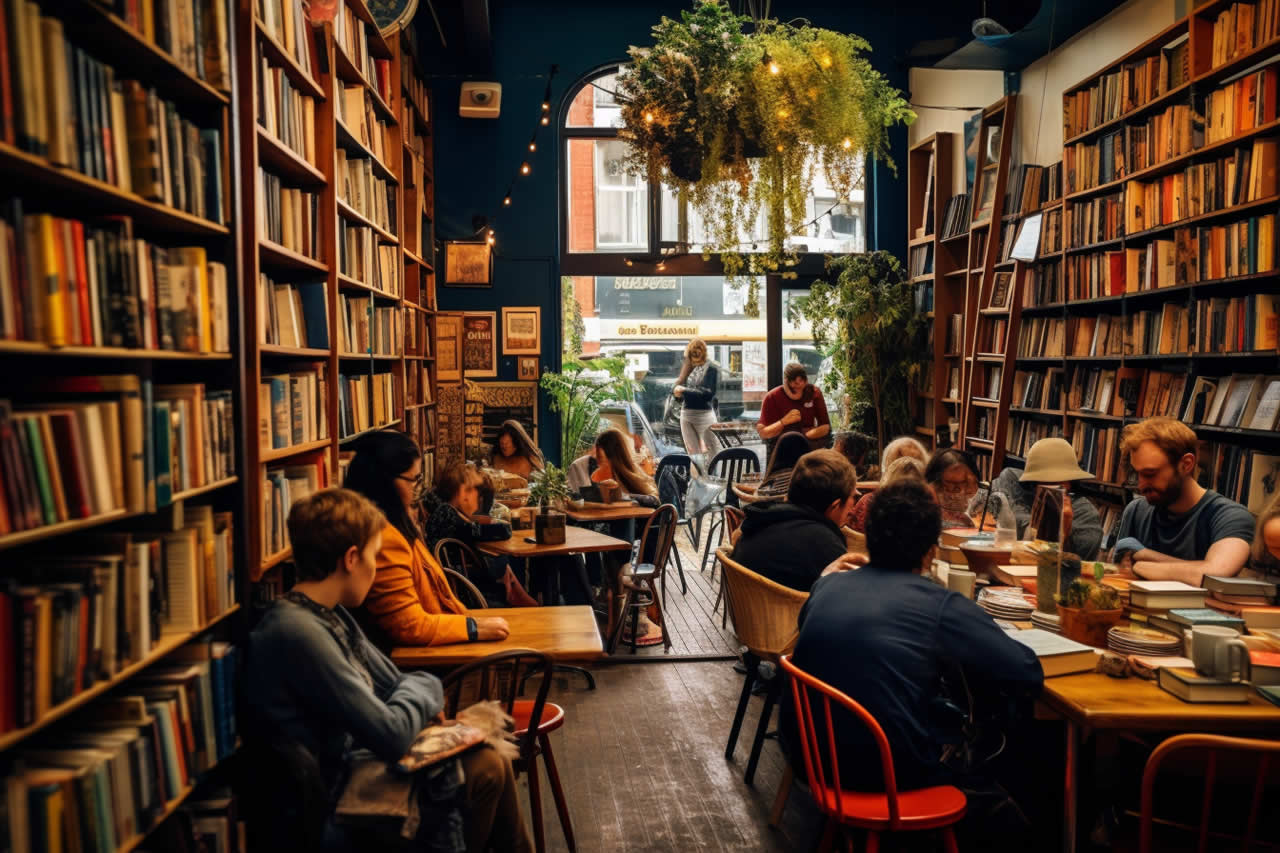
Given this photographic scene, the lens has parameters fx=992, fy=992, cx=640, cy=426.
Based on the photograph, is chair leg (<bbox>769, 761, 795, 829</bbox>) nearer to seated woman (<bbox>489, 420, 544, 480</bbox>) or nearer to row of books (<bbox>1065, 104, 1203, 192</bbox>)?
row of books (<bbox>1065, 104, 1203, 192</bbox>)

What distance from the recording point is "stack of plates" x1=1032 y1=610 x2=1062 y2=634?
9.58 feet

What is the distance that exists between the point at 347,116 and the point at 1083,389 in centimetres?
453

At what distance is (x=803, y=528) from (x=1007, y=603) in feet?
2.73

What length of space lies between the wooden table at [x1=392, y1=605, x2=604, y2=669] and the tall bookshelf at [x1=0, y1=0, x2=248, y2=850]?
0.55m

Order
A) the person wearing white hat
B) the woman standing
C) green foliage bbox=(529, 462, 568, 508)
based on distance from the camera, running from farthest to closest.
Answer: the woman standing → green foliage bbox=(529, 462, 568, 508) → the person wearing white hat

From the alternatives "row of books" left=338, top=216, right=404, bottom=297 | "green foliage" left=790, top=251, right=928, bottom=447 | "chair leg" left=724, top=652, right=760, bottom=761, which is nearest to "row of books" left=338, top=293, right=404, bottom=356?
"row of books" left=338, top=216, right=404, bottom=297

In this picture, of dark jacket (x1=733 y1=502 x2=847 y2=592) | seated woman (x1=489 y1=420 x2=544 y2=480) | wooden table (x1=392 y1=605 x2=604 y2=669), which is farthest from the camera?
seated woman (x1=489 y1=420 x2=544 y2=480)

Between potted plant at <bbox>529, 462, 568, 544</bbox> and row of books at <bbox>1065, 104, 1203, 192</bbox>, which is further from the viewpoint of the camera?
potted plant at <bbox>529, 462, 568, 544</bbox>

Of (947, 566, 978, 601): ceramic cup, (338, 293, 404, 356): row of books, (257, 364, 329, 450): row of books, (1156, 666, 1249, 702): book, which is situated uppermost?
(338, 293, 404, 356): row of books

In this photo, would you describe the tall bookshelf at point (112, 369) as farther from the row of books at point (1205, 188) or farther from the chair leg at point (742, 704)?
the row of books at point (1205, 188)

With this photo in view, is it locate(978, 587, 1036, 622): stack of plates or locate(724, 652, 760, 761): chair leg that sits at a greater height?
locate(978, 587, 1036, 622): stack of plates

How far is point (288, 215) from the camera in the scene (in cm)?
370

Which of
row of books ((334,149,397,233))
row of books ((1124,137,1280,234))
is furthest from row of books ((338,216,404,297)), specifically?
row of books ((1124,137,1280,234))

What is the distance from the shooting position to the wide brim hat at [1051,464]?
3994 millimetres
